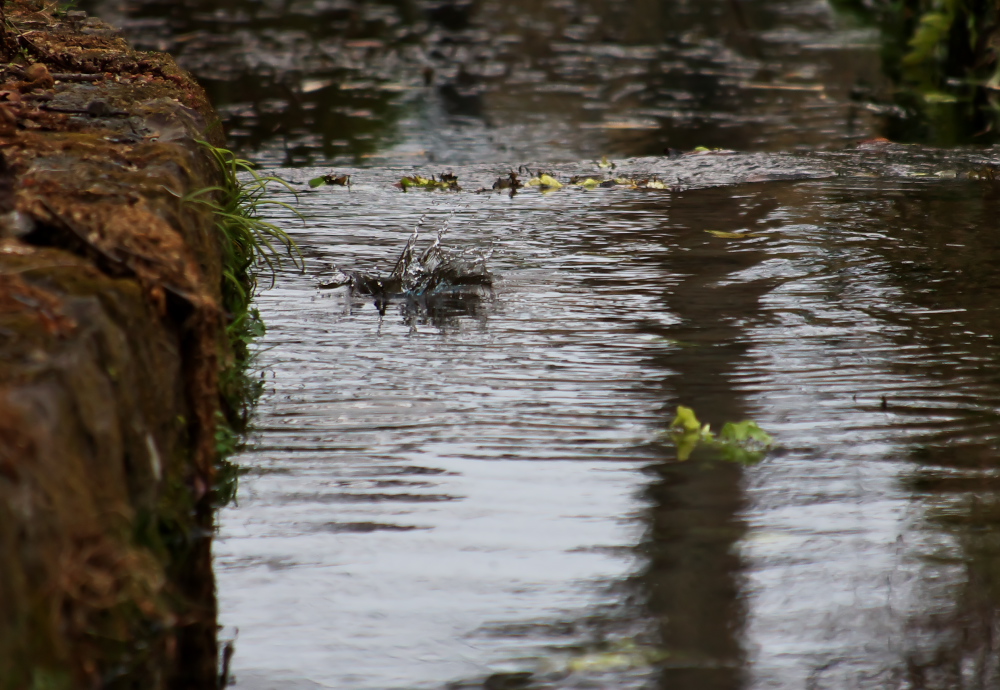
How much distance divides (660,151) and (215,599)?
5527 mm

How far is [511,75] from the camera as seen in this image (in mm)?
11055

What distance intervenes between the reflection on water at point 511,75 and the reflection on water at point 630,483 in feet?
10.5

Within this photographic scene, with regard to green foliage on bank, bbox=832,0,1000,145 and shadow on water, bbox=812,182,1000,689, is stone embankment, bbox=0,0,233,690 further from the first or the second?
green foliage on bank, bbox=832,0,1000,145

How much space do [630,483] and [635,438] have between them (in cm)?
28

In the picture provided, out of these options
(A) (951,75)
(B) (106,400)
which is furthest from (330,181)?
(A) (951,75)

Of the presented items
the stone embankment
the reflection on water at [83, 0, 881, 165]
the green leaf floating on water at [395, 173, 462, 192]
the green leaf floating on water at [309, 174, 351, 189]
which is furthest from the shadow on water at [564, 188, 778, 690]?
the reflection on water at [83, 0, 881, 165]

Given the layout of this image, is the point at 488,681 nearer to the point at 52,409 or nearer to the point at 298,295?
the point at 52,409

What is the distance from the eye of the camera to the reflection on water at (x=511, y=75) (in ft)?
26.1

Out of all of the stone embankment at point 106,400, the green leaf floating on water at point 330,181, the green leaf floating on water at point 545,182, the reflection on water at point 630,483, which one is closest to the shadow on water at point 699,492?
the reflection on water at point 630,483

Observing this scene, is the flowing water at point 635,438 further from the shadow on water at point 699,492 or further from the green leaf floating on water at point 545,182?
the green leaf floating on water at point 545,182

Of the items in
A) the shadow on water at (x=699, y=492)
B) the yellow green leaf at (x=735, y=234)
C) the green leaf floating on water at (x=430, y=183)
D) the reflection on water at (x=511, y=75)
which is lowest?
the shadow on water at (x=699, y=492)

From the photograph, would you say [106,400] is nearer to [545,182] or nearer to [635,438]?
[635,438]

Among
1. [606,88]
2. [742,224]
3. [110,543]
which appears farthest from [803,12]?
[110,543]

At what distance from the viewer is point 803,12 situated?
1703cm
